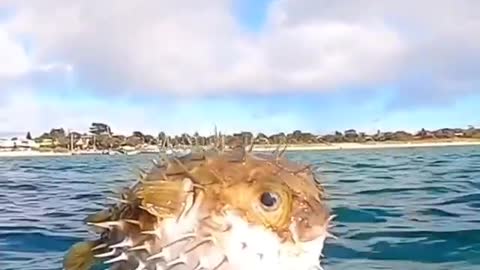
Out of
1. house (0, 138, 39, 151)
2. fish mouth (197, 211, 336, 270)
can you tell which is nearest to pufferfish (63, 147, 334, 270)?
fish mouth (197, 211, 336, 270)

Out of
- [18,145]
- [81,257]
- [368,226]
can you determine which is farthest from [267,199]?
[18,145]

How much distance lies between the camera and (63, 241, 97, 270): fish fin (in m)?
1.38

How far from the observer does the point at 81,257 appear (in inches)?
54.8

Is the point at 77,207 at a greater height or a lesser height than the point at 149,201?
lesser

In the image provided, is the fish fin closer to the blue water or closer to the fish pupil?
the fish pupil

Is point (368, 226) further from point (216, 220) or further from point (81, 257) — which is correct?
point (216, 220)

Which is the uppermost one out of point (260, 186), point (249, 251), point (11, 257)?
point (260, 186)

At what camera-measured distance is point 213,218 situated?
1226 millimetres

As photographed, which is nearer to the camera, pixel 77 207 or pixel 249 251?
pixel 249 251

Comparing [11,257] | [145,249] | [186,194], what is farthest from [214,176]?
[11,257]

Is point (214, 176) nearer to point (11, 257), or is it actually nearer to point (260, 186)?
point (260, 186)

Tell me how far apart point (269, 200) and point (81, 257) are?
383 millimetres

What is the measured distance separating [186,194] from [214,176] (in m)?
0.05

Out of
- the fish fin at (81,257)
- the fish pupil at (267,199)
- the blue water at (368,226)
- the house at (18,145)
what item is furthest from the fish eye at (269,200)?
the house at (18,145)
